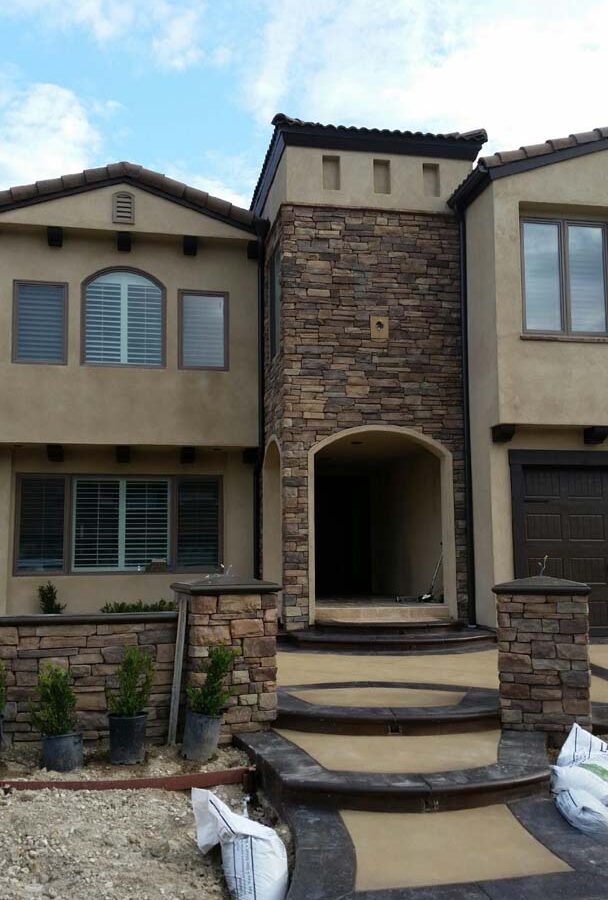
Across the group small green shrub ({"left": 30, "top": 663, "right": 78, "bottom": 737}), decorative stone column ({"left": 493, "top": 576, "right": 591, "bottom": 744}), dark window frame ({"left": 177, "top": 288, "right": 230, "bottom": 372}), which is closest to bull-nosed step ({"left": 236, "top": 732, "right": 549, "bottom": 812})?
decorative stone column ({"left": 493, "top": 576, "right": 591, "bottom": 744})

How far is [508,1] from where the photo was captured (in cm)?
781

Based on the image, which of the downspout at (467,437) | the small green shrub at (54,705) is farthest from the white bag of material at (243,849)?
the downspout at (467,437)

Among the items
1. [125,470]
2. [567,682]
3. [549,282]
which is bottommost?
[567,682]

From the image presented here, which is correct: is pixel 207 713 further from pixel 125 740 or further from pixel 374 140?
pixel 374 140

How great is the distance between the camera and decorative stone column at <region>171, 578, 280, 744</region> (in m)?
6.02

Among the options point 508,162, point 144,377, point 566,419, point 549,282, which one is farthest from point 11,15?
point 566,419

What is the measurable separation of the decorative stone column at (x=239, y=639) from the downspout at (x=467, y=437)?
17.0 ft

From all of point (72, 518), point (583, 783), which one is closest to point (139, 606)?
point (72, 518)

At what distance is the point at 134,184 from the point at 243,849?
10255mm

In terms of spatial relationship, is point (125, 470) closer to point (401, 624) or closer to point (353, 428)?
point (353, 428)

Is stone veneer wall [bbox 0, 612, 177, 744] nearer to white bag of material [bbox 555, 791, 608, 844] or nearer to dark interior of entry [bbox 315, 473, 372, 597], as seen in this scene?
white bag of material [bbox 555, 791, 608, 844]

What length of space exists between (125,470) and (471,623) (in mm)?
5548

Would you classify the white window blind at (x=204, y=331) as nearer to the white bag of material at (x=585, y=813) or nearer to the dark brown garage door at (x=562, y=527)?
the dark brown garage door at (x=562, y=527)

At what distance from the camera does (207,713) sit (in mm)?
5660
